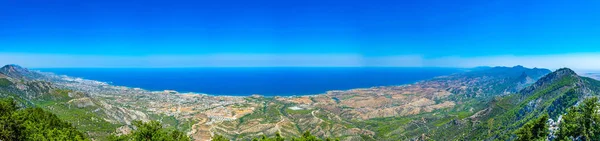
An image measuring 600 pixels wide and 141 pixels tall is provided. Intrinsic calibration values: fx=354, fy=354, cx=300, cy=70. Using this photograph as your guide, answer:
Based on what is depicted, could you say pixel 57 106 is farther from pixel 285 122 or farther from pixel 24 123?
pixel 24 123

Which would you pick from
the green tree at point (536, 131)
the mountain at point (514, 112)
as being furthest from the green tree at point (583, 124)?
the mountain at point (514, 112)

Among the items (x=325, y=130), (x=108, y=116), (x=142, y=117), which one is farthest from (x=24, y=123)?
(x=142, y=117)

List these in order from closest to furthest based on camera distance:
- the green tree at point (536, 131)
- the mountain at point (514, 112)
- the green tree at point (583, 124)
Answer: the green tree at point (583, 124) < the green tree at point (536, 131) < the mountain at point (514, 112)

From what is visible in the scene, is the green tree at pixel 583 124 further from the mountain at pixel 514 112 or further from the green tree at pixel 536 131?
the mountain at pixel 514 112

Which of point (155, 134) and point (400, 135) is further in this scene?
point (400, 135)

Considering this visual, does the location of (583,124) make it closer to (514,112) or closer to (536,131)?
(536,131)

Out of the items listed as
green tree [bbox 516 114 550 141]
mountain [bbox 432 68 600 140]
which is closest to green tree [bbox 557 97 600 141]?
green tree [bbox 516 114 550 141]

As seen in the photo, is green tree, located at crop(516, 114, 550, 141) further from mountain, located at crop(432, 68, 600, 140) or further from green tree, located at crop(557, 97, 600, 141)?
mountain, located at crop(432, 68, 600, 140)

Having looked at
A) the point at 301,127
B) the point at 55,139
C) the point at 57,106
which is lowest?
the point at 301,127

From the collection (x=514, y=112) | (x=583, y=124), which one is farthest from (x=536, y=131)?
(x=514, y=112)
